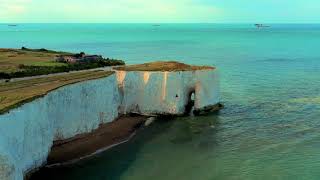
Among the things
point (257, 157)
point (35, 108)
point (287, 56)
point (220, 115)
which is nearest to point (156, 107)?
point (220, 115)

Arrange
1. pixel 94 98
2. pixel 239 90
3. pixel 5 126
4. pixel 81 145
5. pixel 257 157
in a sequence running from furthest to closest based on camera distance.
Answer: pixel 239 90, pixel 94 98, pixel 81 145, pixel 257 157, pixel 5 126

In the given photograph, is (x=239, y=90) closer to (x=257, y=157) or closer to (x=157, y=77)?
(x=157, y=77)

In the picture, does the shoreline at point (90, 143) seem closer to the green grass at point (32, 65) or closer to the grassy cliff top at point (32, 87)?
the grassy cliff top at point (32, 87)

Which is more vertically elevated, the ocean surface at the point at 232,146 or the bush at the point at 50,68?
the bush at the point at 50,68

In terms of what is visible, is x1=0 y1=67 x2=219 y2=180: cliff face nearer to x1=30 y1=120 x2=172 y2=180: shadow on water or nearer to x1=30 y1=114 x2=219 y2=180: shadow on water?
x1=30 y1=120 x2=172 y2=180: shadow on water

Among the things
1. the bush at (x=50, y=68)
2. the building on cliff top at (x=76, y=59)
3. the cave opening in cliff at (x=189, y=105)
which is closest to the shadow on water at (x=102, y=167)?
the cave opening in cliff at (x=189, y=105)

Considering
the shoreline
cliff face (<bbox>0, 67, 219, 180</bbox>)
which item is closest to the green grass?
cliff face (<bbox>0, 67, 219, 180</bbox>)

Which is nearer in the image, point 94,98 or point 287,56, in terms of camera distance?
point 94,98
